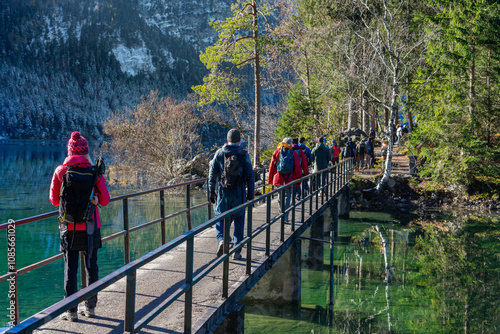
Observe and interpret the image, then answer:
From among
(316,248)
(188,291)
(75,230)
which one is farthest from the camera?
(316,248)

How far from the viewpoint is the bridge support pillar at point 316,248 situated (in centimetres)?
1259

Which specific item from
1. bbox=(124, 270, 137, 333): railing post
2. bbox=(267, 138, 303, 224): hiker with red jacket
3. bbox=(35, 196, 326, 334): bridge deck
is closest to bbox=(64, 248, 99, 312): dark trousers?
bbox=(35, 196, 326, 334): bridge deck

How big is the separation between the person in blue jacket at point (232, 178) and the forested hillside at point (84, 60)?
125m

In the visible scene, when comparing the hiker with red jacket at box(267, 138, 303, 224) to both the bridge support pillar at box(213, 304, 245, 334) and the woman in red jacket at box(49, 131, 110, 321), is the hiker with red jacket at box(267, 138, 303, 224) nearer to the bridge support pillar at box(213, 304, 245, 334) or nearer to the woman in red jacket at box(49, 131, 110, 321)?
the bridge support pillar at box(213, 304, 245, 334)

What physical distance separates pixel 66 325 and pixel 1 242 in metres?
12.9

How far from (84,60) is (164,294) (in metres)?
154

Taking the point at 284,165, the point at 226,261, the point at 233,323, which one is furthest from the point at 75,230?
the point at 284,165

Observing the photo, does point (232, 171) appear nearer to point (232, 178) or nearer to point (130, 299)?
point (232, 178)

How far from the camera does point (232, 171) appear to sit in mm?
5898

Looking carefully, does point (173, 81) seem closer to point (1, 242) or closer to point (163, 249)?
point (1, 242)

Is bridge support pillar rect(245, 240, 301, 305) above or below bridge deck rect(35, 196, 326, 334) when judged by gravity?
below

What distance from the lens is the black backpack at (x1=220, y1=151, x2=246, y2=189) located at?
589 centimetres

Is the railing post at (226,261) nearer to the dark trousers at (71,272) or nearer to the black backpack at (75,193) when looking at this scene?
the dark trousers at (71,272)

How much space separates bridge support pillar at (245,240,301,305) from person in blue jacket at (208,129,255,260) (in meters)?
3.34
